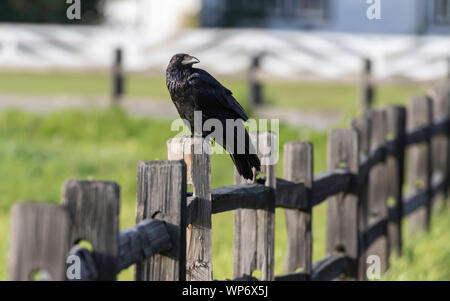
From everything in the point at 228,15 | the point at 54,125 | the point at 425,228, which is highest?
the point at 228,15

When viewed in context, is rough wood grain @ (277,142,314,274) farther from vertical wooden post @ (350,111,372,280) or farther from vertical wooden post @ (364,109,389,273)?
vertical wooden post @ (364,109,389,273)

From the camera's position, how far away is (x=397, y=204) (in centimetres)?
674

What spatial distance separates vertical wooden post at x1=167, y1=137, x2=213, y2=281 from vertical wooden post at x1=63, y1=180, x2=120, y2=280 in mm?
920

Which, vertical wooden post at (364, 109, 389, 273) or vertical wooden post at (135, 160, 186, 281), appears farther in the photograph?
vertical wooden post at (364, 109, 389, 273)

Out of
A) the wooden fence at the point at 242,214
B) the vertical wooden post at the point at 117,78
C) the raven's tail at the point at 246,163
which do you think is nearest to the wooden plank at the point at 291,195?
the wooden fence at the point at 242,214

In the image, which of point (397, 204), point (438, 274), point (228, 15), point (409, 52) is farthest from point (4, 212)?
point (228, 15)

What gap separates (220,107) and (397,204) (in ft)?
11.4

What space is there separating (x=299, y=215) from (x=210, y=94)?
1.15 metres

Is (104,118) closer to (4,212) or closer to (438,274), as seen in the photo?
(4,212)

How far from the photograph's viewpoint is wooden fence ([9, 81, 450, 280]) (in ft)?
6.89

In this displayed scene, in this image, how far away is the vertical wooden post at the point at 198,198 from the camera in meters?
3.13

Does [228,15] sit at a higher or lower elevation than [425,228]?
higher

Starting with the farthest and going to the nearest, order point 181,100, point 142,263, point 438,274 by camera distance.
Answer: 1. point 438,274
2. point 181,100
3. point 142,263

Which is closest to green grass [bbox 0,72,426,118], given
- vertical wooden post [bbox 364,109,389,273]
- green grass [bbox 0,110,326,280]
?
green grass [bbox 0,110,326,280]
